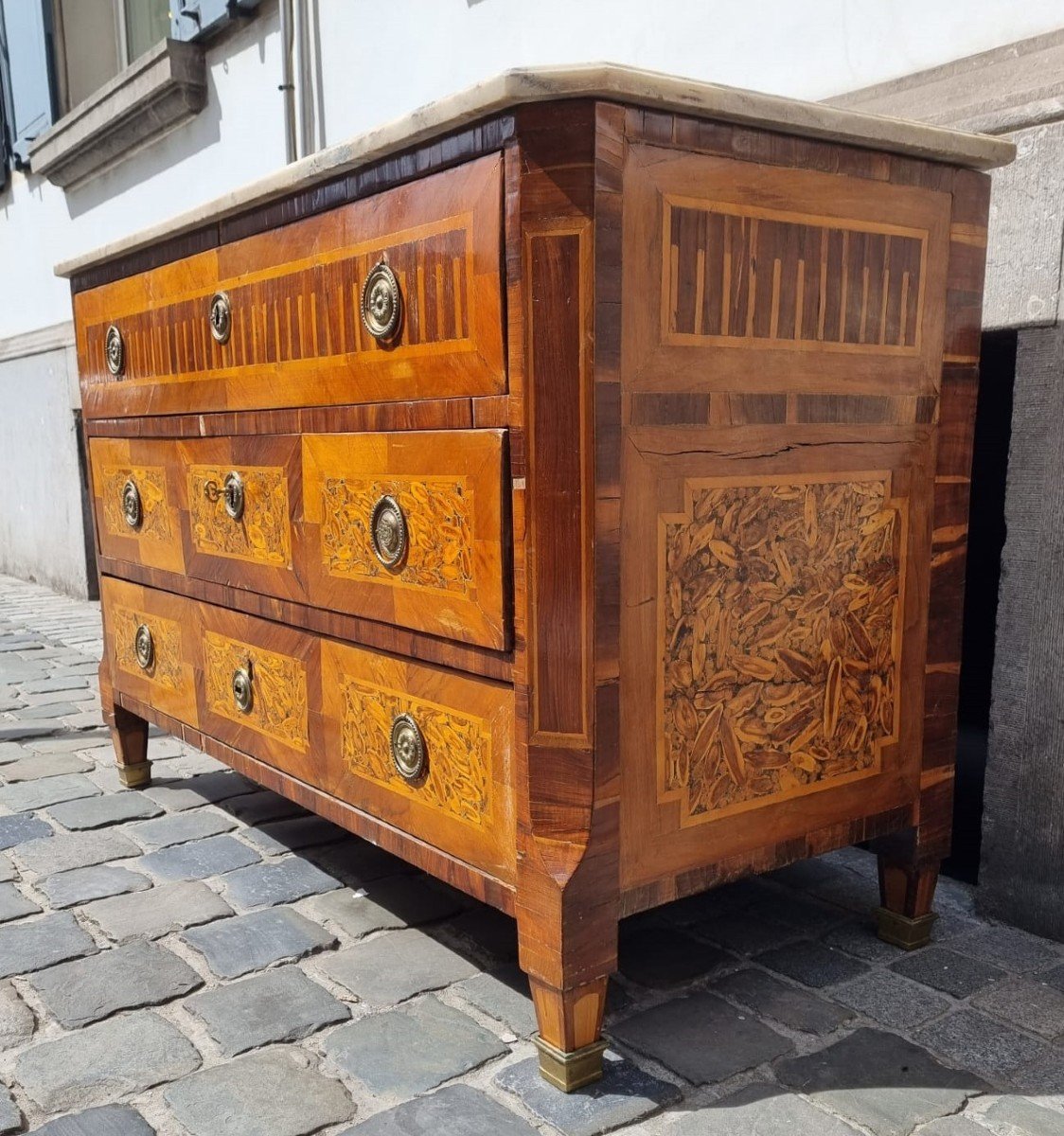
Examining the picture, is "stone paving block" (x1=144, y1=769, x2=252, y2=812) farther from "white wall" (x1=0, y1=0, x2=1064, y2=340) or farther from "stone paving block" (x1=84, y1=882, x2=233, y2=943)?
"white wall" (x1=0, y1=0, x2=1064, y2=340)

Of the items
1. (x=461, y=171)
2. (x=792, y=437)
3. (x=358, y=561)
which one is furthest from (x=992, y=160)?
(x=358, y=561)

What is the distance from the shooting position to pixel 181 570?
2.48 meters

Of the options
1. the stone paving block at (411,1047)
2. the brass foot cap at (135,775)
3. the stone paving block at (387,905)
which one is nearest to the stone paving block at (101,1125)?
the stone paving block at (411,1047)

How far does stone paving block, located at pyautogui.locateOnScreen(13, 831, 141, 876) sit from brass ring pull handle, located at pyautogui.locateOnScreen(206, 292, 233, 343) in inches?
46.5

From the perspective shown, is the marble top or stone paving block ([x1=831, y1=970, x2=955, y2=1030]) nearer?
the marble top

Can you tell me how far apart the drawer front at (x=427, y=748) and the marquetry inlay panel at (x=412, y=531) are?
0.15 metres

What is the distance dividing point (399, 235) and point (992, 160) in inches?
38.6

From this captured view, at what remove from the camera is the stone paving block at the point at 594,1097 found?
1.51 meters

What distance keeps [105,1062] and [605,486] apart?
3.75ft

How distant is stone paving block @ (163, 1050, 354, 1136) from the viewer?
4.94ft

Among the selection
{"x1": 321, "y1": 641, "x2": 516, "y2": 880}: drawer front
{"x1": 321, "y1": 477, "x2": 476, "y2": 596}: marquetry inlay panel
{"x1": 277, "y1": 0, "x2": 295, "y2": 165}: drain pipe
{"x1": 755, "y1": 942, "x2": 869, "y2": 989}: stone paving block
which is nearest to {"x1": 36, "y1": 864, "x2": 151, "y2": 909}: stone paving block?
{"x1": 321, "y1": 641, "x2": 516, "y2": 880}: drawer front

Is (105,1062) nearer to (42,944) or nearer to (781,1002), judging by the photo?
(42,944)

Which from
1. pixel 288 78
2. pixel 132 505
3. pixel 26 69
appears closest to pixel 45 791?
pixel 132 505

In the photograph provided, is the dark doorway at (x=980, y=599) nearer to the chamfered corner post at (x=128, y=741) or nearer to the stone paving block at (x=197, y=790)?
the stone paving block at (x=197, y=790)
